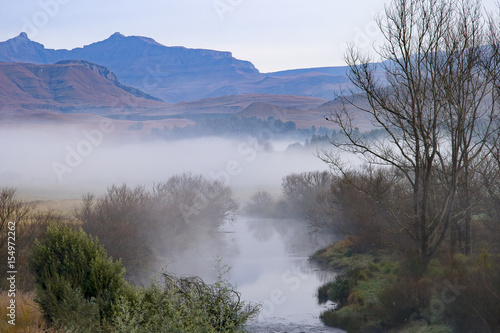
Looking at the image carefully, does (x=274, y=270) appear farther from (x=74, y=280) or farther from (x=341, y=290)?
(x=74, y=280)

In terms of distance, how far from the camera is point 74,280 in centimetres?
1125

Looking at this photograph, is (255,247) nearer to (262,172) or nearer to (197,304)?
(197,304)

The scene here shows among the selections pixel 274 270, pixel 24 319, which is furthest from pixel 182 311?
pixel 274 270

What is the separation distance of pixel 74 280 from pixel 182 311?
9.14 ft

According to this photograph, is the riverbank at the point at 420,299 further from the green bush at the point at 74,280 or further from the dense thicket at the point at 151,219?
the dense thicket at the point at 151,219

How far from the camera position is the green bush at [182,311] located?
9.07m

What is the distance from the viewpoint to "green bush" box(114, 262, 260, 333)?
9070 mm

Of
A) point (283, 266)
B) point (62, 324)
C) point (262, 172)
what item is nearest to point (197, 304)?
point (62, 324)

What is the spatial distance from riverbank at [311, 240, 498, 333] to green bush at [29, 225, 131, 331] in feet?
33.0

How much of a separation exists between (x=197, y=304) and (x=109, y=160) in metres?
187

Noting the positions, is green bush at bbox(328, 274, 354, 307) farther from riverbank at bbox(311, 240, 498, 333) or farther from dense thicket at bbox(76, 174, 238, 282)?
dense thicket at bbox(76, 174, 238, 282)

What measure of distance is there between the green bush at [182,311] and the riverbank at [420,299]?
25.7 ft

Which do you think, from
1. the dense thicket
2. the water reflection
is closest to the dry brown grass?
the water reflection

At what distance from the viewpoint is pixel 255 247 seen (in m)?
62.1
